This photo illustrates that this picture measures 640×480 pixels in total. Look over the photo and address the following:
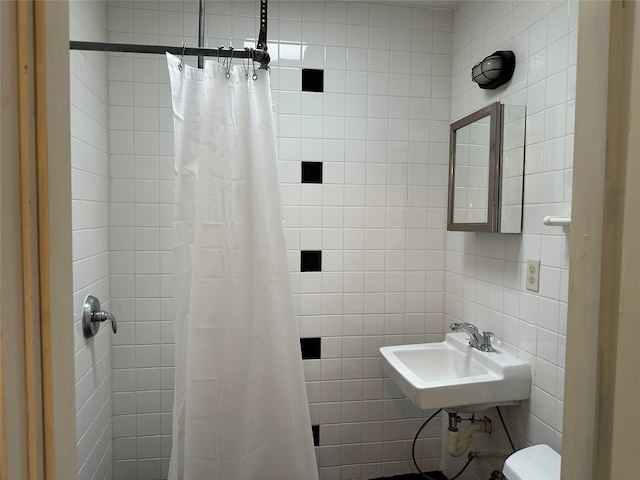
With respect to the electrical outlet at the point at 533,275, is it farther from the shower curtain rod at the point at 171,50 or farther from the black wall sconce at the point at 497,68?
the shower curtain rod at the point at 171,50

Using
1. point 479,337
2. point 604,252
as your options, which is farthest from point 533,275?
point 604,252

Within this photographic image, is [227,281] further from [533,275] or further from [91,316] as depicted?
[533,275]

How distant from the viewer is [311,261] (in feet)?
6.88

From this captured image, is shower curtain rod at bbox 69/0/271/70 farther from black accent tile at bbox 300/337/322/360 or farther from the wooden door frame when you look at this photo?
black accent tile at bbox 300/337/322/360

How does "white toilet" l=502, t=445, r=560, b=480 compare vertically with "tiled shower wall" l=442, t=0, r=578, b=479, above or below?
below

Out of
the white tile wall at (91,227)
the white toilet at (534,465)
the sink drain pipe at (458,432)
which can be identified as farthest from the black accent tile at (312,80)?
the white toilet at (534,465)

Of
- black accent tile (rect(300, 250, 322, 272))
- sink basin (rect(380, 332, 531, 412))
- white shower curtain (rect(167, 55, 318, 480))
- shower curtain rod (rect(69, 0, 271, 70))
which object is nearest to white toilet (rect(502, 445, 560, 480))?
sink basin (rect(380, 332, 531, 412))

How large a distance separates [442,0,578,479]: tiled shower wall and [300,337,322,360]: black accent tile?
793 millimetres

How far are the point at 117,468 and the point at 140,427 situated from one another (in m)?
0.23

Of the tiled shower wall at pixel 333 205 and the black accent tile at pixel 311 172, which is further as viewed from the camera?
the black accent tile at pixel 311 172

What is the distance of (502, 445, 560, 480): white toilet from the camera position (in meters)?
1.19

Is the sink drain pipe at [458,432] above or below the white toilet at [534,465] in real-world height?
below

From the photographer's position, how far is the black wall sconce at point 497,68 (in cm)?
167

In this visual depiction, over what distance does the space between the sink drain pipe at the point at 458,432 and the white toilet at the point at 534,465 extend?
1.39 feet
